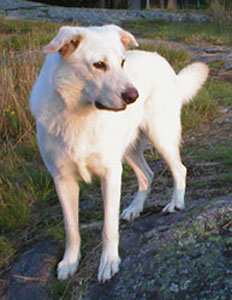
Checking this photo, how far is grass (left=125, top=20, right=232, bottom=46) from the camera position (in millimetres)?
9797

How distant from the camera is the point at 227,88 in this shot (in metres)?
5.80

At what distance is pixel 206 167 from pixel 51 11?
510 inches

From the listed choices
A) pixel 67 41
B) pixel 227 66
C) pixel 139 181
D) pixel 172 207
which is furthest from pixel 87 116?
pixel 227 66

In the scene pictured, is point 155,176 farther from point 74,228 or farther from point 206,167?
point 74,228

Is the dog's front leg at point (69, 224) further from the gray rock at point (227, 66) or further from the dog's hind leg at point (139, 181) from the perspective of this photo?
the gray rock at point (227, 66)

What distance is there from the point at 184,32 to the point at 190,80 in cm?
872

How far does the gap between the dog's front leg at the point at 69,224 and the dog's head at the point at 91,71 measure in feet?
1.65

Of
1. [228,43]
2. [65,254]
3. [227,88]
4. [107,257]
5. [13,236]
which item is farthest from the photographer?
[228,43]

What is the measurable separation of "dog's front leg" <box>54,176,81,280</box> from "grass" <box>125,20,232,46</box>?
25.9 ft

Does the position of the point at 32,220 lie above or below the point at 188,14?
above

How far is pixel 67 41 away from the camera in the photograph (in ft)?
6.52

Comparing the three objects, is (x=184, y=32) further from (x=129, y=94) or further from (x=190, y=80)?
(x=129, y=94)

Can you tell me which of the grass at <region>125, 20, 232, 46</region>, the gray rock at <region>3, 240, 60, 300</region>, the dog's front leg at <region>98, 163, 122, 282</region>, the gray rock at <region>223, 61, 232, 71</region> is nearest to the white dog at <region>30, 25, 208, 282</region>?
the dog's front leg at <region>98, 163, 122, 282</region>

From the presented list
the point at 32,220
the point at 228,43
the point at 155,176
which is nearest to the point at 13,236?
the point at 32,220
